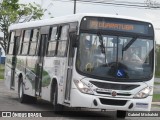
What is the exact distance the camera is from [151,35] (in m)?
16.6

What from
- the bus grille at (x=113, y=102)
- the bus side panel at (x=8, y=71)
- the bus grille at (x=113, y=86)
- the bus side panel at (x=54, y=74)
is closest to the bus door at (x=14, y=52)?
the bus side panel at (x=8, y=71)

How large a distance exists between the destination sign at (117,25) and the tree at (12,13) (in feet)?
136

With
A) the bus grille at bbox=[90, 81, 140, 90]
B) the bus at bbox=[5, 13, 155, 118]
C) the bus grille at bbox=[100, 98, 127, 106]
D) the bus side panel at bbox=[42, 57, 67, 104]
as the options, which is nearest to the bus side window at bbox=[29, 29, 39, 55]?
the bus side panel at bbox=[42, 57, 67, 104]

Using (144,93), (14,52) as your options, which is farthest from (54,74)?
(14,52)

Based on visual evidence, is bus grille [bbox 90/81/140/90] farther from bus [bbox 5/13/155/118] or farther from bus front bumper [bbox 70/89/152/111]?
bus front bumper [bbox 70/89/152/111]

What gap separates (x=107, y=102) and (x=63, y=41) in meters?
2.77

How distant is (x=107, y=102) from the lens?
1574 centimetres

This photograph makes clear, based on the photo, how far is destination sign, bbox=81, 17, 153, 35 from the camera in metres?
16.2

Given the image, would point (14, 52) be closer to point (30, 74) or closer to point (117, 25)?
point (30, 74)

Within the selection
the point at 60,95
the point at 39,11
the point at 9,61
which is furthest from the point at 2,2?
the point at 60,95

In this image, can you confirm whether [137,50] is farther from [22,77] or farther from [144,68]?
[22,77]

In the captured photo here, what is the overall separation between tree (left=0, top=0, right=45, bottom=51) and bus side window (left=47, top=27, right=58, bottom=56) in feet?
128

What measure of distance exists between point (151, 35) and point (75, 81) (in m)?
2.73

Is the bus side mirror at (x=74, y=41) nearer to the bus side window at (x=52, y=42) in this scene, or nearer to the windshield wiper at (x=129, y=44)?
the windshield wiper at (x=129, y=44)
